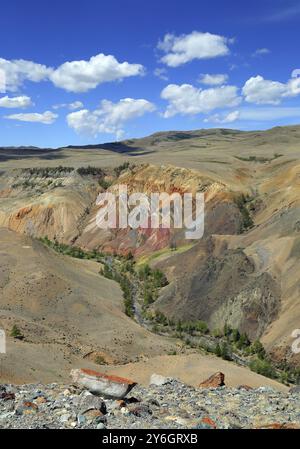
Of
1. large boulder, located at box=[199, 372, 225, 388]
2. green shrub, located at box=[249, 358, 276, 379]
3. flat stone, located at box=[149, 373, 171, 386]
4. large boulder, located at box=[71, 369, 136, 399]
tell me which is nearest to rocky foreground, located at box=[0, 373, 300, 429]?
large boulder, located at box=[71, 369, 136, 399]

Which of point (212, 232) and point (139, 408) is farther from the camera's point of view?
point (212, 232)

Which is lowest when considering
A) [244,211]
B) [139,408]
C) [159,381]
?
[159,381]

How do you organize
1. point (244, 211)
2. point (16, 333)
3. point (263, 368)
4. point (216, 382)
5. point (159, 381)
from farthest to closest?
1. point (244, 211)
2. point (263, 368)
3. point (16, 333)
4. point (216, 382)
5. point (159, 381)

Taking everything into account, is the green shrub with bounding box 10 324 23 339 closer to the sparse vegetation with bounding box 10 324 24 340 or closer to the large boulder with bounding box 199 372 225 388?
the sparse vegetation with bounding box 10 324 24 340

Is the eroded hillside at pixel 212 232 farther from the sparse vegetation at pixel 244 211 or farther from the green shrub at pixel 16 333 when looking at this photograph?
the green shrub at pixel 16 333

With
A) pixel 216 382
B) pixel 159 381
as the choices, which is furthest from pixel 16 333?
pixel 216 382

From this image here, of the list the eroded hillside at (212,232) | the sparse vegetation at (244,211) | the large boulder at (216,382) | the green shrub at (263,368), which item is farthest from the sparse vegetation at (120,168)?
the large boulder at (216,382)

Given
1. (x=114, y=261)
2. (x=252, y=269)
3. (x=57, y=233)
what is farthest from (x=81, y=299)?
(x=57, y=233)

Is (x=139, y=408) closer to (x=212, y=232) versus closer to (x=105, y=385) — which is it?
(x=105, y=385)
